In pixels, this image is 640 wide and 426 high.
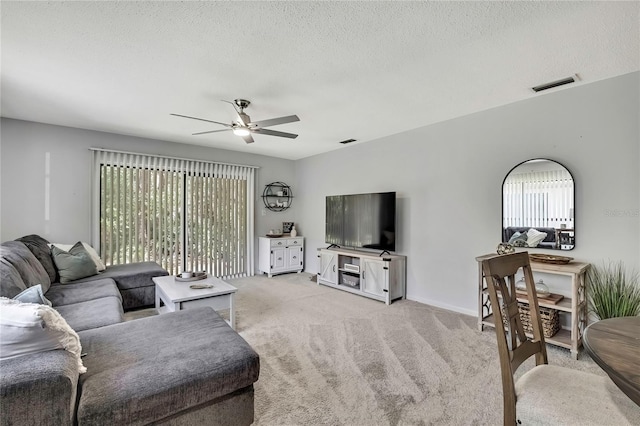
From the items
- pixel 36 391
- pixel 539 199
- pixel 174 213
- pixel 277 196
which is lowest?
pixel 36 391

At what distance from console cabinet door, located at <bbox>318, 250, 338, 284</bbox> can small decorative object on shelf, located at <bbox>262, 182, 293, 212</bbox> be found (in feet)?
5.37

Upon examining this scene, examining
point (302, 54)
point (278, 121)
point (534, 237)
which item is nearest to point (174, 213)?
point (278, 121)

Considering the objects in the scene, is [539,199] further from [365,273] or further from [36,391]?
[36,391]

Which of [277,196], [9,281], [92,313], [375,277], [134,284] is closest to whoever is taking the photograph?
[9,281]

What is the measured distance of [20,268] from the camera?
242 cm

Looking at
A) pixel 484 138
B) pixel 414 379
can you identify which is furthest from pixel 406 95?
pixel 414 379

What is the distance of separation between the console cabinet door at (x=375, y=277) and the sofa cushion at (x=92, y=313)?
9.60 feet

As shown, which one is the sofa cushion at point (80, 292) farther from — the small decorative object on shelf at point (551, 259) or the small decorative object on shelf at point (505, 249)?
the small decorative object on shelf at point (551, 259)

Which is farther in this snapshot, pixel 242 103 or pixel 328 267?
pixel 328 267

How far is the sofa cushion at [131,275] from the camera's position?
3424mm

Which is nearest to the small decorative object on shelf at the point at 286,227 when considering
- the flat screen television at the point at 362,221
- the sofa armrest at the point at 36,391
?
the flat screen television at the point at 362,221

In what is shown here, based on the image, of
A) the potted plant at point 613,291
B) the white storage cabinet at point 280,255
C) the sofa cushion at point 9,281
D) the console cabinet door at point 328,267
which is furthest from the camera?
the white storage cabinet at point 280,255

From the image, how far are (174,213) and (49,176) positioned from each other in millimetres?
1603

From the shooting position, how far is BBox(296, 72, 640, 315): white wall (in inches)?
97.9
